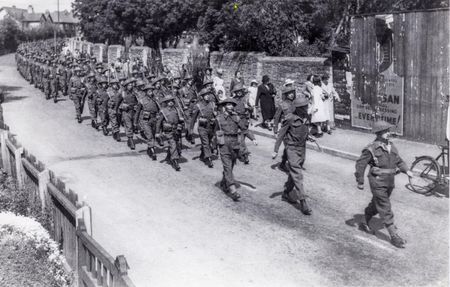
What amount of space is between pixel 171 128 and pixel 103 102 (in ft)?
16.6

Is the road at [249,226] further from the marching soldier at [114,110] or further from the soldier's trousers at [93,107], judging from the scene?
the soldier's trousers at [93,107]

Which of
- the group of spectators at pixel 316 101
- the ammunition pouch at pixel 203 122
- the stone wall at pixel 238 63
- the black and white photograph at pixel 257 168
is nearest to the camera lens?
the black and white photograph at pixel 257 168

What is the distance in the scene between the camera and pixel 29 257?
25.2 ft

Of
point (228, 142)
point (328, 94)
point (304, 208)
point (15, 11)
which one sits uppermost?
point (15, 11)

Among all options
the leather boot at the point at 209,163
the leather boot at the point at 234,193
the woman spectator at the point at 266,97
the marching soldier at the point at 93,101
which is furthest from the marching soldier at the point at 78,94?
the leather boot at the point at 234,193

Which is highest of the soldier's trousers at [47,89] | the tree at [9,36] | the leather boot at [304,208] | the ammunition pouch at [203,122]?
the tree at [9,36]

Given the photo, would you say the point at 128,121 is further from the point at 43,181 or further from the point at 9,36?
the point at 9,36

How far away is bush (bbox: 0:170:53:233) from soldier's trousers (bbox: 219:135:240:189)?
130 inches

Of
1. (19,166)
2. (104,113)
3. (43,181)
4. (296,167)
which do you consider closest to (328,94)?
(104,113)

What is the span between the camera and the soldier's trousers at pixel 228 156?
34.4 ft

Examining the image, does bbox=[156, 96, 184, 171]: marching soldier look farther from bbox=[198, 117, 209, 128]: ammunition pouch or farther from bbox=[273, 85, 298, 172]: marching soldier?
bbox=[273, 85, 298, 172]: marching soldier

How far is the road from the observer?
7270 millimetres

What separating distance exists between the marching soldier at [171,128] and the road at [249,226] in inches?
14.4

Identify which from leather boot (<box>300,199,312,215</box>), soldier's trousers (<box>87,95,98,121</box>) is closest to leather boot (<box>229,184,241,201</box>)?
leather boot (<box>300,199,312,215</box>)
